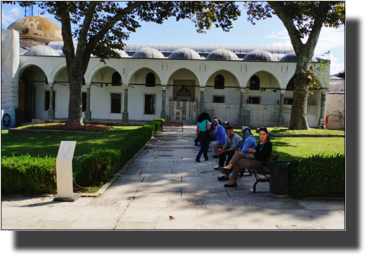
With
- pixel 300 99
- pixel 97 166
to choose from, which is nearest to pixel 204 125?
pixel 97 166

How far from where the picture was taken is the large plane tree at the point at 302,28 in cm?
1570

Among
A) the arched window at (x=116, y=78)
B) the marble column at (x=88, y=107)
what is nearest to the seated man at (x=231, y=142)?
the marble column at (x=88, y=107)

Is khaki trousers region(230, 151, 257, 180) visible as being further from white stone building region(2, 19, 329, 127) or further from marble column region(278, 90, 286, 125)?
marble column region(278, 90, 286, 125)

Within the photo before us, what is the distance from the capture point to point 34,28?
3394 centimetres

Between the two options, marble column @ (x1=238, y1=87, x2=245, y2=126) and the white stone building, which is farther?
the white stone building

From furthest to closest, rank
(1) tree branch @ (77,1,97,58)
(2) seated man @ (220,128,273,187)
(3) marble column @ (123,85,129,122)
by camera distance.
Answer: (3) marble column @ (123,85,129,122)
(1) tree branch @ (77,1,97,58)
(2) seated man @ (220,128,273,187)

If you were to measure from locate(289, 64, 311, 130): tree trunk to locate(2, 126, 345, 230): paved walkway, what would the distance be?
11192mm

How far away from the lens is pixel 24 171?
5.58 meters

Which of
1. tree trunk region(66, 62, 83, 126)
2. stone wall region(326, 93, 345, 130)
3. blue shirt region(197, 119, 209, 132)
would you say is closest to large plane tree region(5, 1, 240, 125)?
tree trunk region(66, 62, 83, 126)

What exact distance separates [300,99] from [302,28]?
3.85 metres

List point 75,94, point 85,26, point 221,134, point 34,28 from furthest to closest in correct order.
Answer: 1. point 34,28
2. point 75,94
3. point 85,26
4. point 221,134

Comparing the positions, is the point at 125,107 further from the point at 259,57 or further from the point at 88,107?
the point at 259,57

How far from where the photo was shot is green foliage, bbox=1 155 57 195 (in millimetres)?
5594
